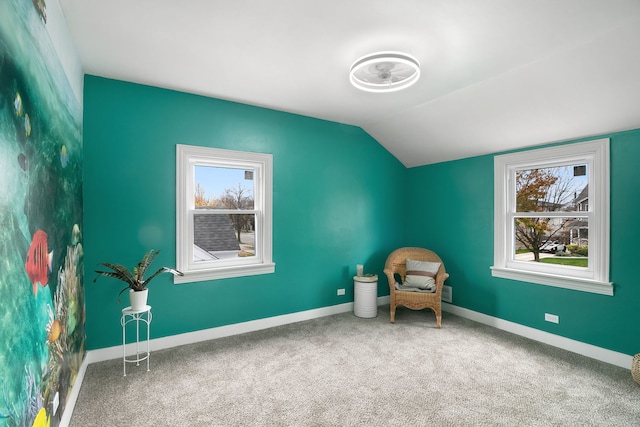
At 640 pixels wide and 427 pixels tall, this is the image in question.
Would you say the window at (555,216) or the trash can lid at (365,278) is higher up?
the window at (555,216)

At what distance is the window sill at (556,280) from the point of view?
2.96 m

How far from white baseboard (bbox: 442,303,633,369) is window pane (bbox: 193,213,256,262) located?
292cm

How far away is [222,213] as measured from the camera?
3588mm

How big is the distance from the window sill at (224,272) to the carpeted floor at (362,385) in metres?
0.67

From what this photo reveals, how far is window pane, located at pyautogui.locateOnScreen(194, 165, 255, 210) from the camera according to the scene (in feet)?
11.5

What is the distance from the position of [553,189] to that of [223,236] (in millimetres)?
3720

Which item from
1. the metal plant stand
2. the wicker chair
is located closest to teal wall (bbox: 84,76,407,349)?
the metal plant stand

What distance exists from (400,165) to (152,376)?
13.6ft

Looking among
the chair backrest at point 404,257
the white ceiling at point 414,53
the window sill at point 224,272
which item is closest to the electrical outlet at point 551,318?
the chair backrest at point 404,257

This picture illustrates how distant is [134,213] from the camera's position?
10.0ft

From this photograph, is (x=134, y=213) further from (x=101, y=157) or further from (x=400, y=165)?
(x=400, y=165)

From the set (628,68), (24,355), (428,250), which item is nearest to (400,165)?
(428,250)

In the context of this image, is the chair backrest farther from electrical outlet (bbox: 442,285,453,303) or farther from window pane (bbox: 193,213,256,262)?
window pane (bbox: 193,213,256,262)

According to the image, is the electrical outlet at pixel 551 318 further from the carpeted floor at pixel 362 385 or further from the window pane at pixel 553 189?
the window pane at pixel 553 189
